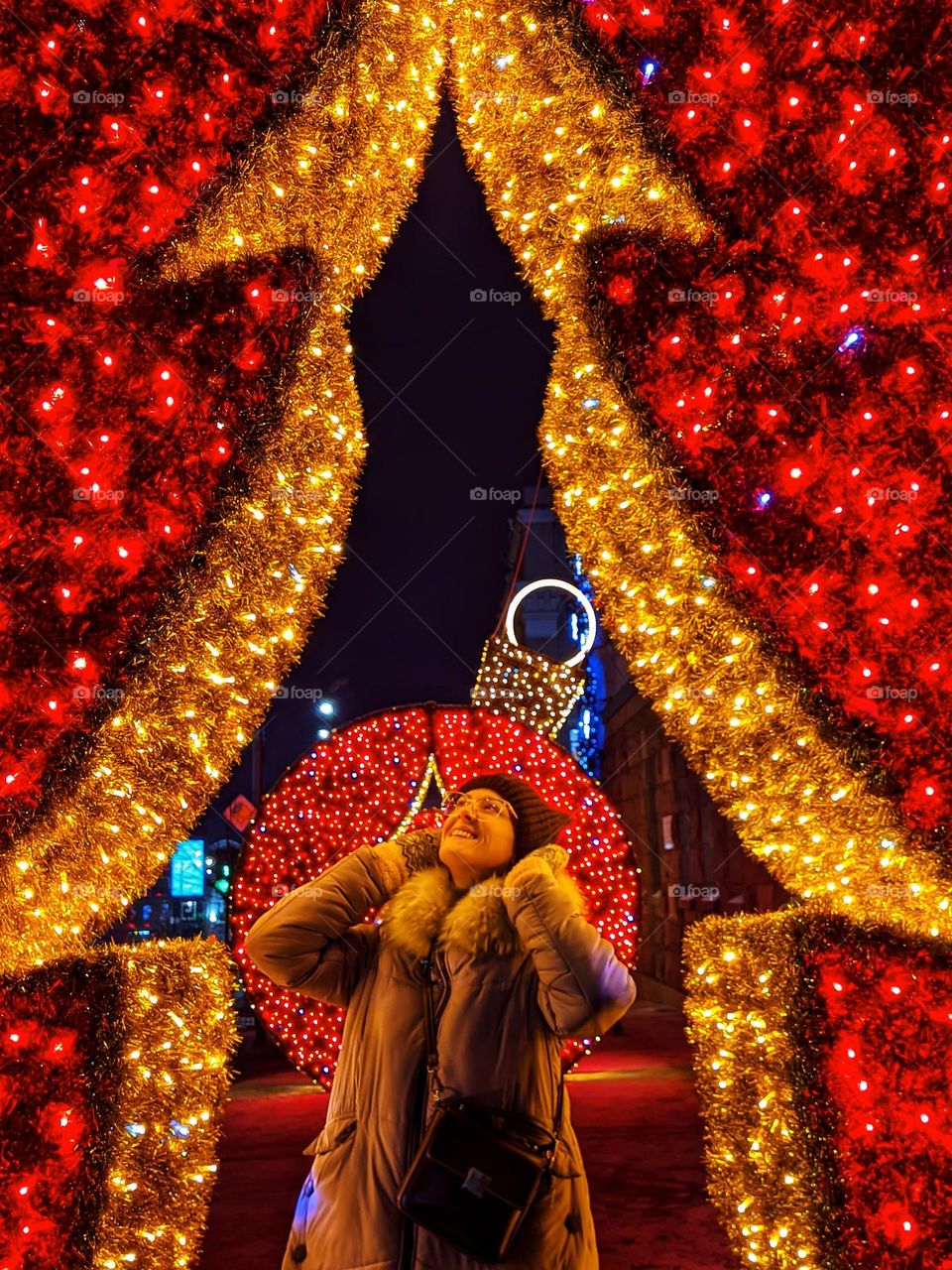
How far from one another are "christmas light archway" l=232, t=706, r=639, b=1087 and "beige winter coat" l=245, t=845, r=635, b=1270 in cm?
228

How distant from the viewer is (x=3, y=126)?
111 inches

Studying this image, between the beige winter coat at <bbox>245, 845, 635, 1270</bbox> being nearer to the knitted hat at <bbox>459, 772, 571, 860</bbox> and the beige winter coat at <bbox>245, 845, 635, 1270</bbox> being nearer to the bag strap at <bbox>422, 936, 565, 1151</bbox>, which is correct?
the bag strap at <bbox>422, 936, 565, 1151</bbox>

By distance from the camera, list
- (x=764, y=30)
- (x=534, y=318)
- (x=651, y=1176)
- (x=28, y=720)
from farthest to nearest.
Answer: (x=534, y=318), (x=651, y=1176), (x=764, y=30), (x=28, y=720)

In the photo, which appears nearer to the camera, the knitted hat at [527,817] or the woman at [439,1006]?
the woman at [439,1006]

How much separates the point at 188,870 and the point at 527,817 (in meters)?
30.2

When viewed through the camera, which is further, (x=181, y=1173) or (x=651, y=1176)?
(x=651, y=1176)

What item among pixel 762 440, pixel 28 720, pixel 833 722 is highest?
pixel 762 440

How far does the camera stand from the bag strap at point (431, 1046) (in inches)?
97.9

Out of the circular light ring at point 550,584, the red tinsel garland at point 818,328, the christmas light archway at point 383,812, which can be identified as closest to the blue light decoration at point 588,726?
the circular light ring at point 550,584

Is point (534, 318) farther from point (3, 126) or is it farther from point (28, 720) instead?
point (28, 720)

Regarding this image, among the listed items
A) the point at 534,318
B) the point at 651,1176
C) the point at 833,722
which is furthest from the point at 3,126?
the point at 534,318

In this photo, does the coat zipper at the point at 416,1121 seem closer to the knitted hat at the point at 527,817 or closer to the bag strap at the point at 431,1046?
the bag strap at the point at 431,1046

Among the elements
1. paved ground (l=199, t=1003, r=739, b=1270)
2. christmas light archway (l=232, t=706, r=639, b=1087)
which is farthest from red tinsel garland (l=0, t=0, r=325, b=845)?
paved ground (l=199, t=1003, r=739, b=1270)

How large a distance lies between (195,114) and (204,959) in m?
2.38
